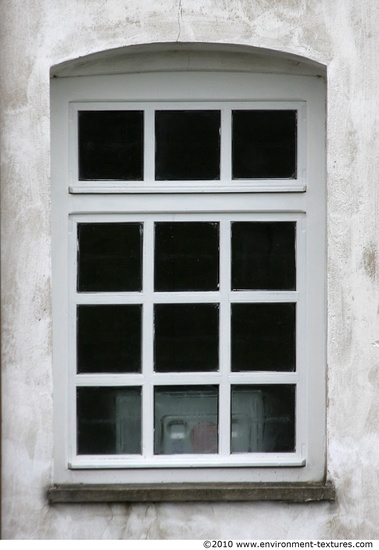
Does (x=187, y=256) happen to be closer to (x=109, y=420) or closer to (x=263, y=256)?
(x=263, y=256)

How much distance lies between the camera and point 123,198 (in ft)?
18.6

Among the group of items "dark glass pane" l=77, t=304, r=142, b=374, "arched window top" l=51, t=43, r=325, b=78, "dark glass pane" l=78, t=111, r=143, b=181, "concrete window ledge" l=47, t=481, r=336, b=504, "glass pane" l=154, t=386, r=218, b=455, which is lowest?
"concrete window ledge" l=47, t=481, r=336, b=504

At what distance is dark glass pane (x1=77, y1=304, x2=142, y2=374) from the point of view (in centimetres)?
568

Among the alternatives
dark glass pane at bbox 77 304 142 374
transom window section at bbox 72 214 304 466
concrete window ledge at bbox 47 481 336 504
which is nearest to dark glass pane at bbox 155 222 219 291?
transom window section at bbox 72 214 304 466

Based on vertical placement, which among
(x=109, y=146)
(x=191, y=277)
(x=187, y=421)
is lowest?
(x=187, y=421)

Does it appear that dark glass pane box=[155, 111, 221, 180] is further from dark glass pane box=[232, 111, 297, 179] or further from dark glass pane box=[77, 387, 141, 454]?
dark glass pane box=[77, 387, 141, 454]

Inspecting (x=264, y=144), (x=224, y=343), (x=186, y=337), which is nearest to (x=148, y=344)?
(x=186, y=337)

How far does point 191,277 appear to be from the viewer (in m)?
5.71

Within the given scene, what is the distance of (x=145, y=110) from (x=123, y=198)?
503 millimetres

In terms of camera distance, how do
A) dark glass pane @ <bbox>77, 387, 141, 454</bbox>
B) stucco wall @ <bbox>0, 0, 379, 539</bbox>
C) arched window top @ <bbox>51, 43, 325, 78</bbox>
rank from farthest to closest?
1. dark glass pane @ <bbox>77, 387, 141, 454</bbox>
2. arched window top @ <bbox>51, 43, 325, 78</bbox>
3. stucco wall @ <bbox>0, 0, 379, 539</bbox>

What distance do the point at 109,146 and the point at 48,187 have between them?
0.46 m

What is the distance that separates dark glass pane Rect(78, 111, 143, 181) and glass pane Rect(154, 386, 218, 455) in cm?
124

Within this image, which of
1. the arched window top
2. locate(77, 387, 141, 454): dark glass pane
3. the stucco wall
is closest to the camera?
the stucco wall

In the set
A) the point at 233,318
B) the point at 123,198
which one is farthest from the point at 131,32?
the point at 233,318
